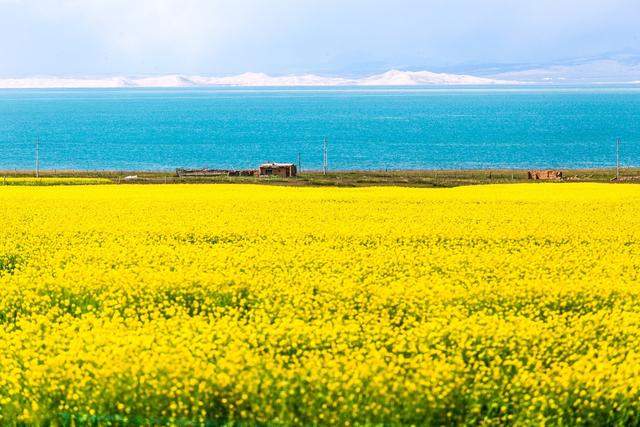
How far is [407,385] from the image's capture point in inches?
424

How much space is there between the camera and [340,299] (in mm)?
15867

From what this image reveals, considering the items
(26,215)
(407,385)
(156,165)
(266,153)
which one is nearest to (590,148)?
(266,153)

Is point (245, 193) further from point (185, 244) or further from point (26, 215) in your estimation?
point (185, 244)

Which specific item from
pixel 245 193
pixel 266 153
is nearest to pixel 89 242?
pixel 245 193

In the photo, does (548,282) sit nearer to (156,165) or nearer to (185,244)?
(185,244)

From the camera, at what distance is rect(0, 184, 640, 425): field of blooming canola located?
36.2ft

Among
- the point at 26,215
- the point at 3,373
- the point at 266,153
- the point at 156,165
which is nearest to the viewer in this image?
the point at 3,373

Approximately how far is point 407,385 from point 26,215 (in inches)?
775

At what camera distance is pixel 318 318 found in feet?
48.0

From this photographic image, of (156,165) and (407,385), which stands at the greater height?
(407,385)

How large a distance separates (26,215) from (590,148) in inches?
6090

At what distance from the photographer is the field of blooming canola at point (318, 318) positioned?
36.2 ft

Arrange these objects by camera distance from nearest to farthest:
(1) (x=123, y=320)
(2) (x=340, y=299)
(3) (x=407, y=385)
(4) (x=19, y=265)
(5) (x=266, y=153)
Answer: (3) (x=407, y=385), (1) (x=123, y=320), (2) (x=340, y=299), (4) (x=19, y=265), (5) (x=266, y=153)

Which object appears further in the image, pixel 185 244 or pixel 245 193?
pixel 245 193
